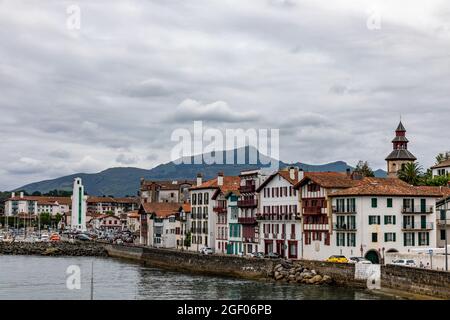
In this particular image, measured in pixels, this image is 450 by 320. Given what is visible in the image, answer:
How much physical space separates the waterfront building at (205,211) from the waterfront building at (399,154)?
5009cm

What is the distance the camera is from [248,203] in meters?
107

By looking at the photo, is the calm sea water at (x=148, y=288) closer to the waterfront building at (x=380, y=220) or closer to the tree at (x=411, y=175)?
the waterfront building at (x=380, y=220)

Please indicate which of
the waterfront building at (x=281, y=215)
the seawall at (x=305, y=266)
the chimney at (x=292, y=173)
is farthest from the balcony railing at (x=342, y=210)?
the chimney at (x=292, y=173)

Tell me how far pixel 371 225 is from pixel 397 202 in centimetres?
440

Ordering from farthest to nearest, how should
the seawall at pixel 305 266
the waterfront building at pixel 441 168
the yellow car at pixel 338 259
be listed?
the waterfront building at pixel 441 168 < the yellow car at pixel 338 259 < the seawall at pixel 305 266

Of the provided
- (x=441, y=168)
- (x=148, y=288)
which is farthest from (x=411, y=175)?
(x=148, y=288)

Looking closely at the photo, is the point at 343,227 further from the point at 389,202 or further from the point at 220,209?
the point at 220,209

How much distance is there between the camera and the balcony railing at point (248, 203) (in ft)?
348

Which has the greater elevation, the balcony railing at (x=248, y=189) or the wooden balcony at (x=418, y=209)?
the balcony railing at (x=248, y=189)
